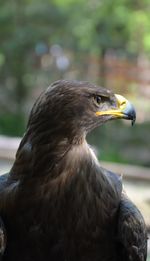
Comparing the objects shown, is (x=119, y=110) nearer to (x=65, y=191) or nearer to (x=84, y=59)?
(x=65, y=191)

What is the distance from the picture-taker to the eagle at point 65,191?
338cm

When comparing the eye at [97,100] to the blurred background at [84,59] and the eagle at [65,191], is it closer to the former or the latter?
the eagle at [65,191]

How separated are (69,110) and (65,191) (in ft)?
1.47

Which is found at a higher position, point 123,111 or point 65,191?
point 123,111

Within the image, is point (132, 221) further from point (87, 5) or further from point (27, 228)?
point (87, 5)

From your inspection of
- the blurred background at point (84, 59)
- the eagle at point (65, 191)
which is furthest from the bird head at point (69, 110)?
the blurred background at point (84, 59)

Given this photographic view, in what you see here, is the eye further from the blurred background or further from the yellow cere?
the blurred background

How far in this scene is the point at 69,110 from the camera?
3355mm

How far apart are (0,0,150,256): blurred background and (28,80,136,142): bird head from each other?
840 cm

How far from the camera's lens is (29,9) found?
604 inches

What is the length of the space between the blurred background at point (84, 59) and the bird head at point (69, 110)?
331 inches

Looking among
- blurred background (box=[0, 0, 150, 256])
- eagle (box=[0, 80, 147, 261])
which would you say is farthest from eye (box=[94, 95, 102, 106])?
blurred background (box=[0, 0, 150, 256])

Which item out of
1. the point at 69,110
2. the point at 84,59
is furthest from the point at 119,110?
the point at 84,59

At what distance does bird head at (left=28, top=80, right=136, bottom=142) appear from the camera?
132 inches
